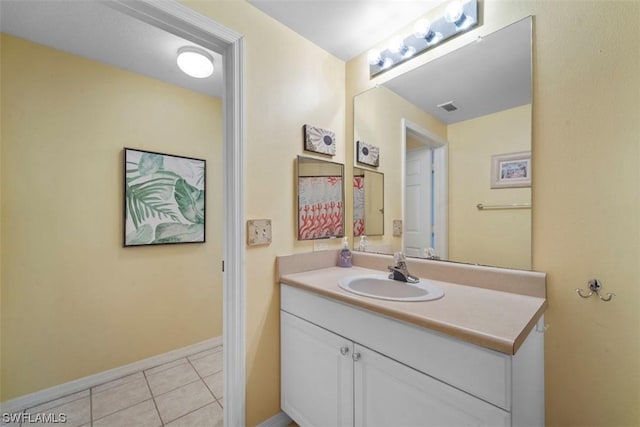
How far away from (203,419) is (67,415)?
0.83m

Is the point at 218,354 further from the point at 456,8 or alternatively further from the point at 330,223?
the point at 456,8

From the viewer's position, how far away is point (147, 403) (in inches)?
64.2

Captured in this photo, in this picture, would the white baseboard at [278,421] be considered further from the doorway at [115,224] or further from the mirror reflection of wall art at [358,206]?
the mirror reflection of wall art at [358,206]

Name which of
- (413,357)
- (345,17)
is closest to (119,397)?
(413,357)

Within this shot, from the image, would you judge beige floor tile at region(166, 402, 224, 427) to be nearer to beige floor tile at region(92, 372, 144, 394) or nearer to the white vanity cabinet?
the white vanity cabinet

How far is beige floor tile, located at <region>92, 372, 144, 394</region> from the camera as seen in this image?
1756 mm

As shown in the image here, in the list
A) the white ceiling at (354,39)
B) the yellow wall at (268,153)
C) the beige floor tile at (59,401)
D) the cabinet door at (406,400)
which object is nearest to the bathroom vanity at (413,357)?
the cabinet door at (406,400)

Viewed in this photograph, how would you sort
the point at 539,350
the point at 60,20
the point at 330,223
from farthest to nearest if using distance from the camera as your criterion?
the point at 330,223
the point at 60,20
the point at 539,350

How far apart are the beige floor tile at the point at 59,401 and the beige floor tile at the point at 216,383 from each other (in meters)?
0.76

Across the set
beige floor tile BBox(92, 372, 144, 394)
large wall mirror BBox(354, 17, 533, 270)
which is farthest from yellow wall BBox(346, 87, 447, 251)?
beige floor tile BBox(92, 372, 144, 394)

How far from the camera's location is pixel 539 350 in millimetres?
942

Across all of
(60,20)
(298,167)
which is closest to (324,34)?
(298,167)

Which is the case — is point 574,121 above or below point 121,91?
below

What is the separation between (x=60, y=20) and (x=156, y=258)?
160cm
